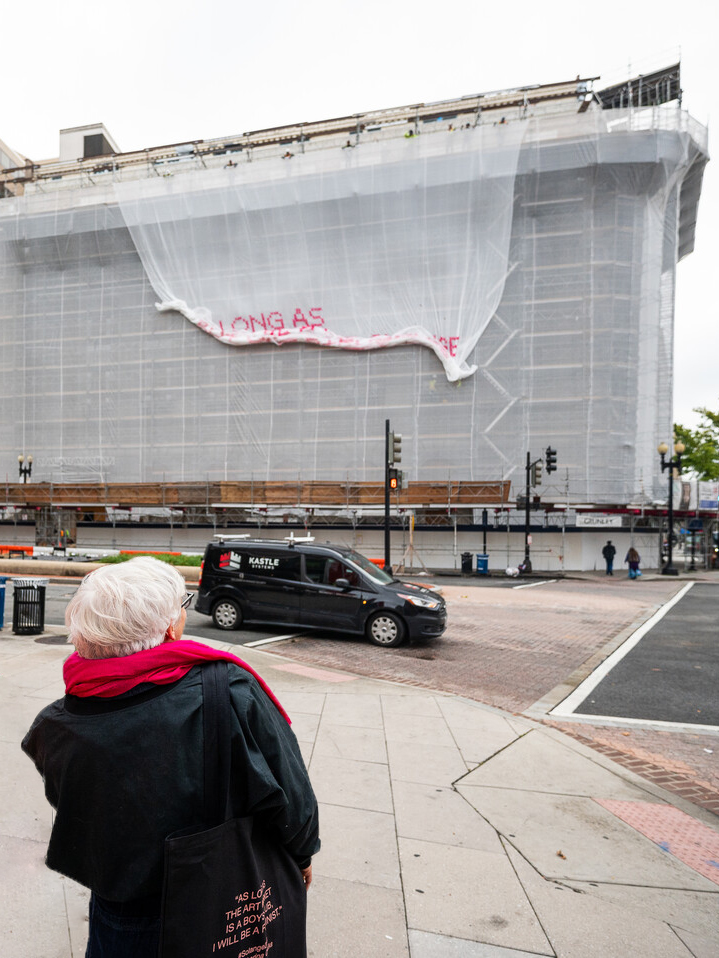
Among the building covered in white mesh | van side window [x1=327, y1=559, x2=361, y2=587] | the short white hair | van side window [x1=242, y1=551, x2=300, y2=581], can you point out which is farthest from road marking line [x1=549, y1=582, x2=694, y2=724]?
the building covered in white mesh

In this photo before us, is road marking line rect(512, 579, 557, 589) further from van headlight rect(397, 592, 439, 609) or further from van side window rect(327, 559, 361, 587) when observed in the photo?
van side window rect(327, 559, 361, 587)

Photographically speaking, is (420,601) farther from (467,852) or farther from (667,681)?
(467,852)

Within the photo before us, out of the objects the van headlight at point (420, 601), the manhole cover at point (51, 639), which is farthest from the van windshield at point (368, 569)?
the manhole cover at point (51, 639)

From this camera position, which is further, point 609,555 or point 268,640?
point 609,555

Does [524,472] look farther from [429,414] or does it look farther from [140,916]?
[140,916]

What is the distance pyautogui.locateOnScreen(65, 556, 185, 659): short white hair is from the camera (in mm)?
1839

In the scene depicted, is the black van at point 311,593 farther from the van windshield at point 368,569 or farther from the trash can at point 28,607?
the trash can at point 28,607

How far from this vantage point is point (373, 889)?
350cm

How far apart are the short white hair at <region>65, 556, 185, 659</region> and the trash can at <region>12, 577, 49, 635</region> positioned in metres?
9.92

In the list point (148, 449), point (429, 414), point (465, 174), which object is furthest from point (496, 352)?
point (148, 449)

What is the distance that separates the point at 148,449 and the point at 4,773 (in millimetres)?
29967

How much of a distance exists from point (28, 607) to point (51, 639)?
93cm

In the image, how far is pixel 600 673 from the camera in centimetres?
923

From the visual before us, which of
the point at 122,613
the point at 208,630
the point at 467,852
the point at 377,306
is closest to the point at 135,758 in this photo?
the point at 122,613
